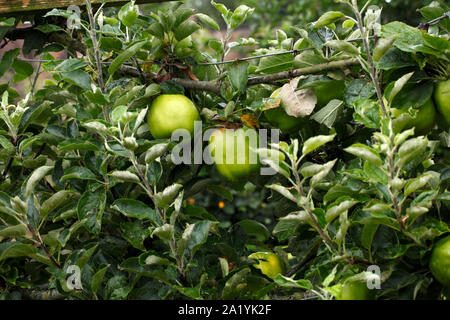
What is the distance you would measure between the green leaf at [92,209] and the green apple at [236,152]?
24cm

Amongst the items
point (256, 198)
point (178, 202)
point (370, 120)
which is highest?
point (370, 120)

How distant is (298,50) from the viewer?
103cm

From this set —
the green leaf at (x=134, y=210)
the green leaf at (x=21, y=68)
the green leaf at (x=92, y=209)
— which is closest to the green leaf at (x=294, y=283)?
the green leaf at (x=134, y=210)

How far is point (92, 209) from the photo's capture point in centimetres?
98

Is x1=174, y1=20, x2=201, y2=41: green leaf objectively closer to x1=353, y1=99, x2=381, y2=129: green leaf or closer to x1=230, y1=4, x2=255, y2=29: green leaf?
x1=230, y1=4, x2=255, y2=29: green leaf

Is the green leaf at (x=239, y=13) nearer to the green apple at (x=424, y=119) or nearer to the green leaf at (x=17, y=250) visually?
the green apple at (x=424, y=119)

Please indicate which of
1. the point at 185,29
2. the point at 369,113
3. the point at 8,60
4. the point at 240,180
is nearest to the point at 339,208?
the point at 369,113

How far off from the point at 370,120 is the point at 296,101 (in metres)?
0.18

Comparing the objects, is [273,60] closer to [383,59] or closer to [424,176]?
[383,59]

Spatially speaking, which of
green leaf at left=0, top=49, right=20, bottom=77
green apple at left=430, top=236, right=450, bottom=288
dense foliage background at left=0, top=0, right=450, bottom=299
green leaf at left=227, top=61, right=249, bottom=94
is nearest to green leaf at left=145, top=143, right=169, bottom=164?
dense foliage background at left=0, top=0, right=450, bottom=299

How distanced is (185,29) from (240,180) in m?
0.32

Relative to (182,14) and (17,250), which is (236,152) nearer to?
(182,14)

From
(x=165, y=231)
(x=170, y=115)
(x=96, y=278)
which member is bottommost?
(x=96, y=278)
